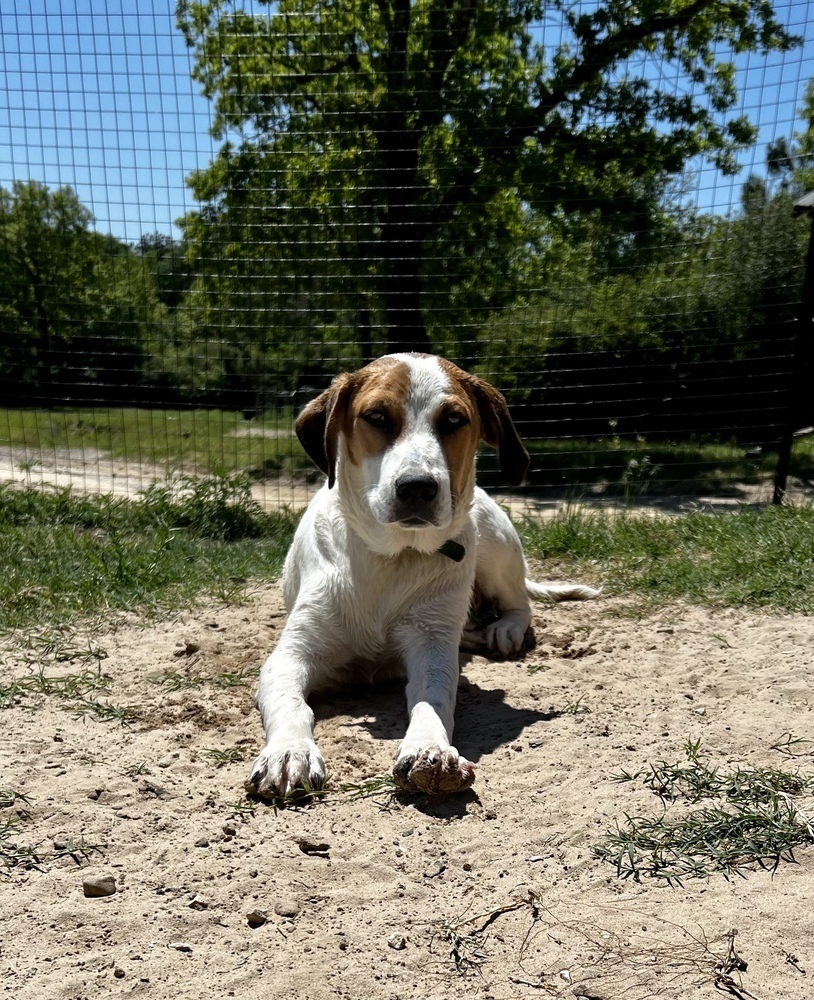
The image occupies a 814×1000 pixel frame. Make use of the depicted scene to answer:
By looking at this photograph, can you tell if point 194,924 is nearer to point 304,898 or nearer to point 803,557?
point 304,898

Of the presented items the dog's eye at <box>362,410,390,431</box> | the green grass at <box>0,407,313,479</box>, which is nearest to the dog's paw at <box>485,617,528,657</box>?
the dog's eye at <box>362,410,390,431</box>

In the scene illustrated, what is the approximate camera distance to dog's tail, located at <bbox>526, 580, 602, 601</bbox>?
5277 millimetres

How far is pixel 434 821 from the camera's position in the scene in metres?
2.77

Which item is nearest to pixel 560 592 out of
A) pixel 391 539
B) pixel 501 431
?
pixel 501 431

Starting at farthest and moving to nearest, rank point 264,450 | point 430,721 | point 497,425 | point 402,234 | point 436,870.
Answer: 1. point 264,450
2. point 402,234
3. point 497,425
4. point 430,721
5. point 436,870

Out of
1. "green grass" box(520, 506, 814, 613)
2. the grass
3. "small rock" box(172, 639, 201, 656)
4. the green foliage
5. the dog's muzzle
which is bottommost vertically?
"small rock" box(172, 639, 201, 656)

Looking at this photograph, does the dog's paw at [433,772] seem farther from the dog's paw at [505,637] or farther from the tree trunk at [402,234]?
the tree trunk at [402,234]

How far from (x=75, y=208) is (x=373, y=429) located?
6.61 meters

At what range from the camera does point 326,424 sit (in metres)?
3.78

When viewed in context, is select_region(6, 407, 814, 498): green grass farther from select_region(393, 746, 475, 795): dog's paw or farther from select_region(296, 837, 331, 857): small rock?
select_region(296, 837, 331, 857): small rock

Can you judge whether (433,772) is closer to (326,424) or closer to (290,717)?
(290,717)

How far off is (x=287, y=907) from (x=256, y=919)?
0.09 meters

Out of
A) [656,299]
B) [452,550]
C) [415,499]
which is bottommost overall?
[452,550]

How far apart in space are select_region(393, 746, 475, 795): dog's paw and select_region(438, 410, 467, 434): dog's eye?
1.18 metres
